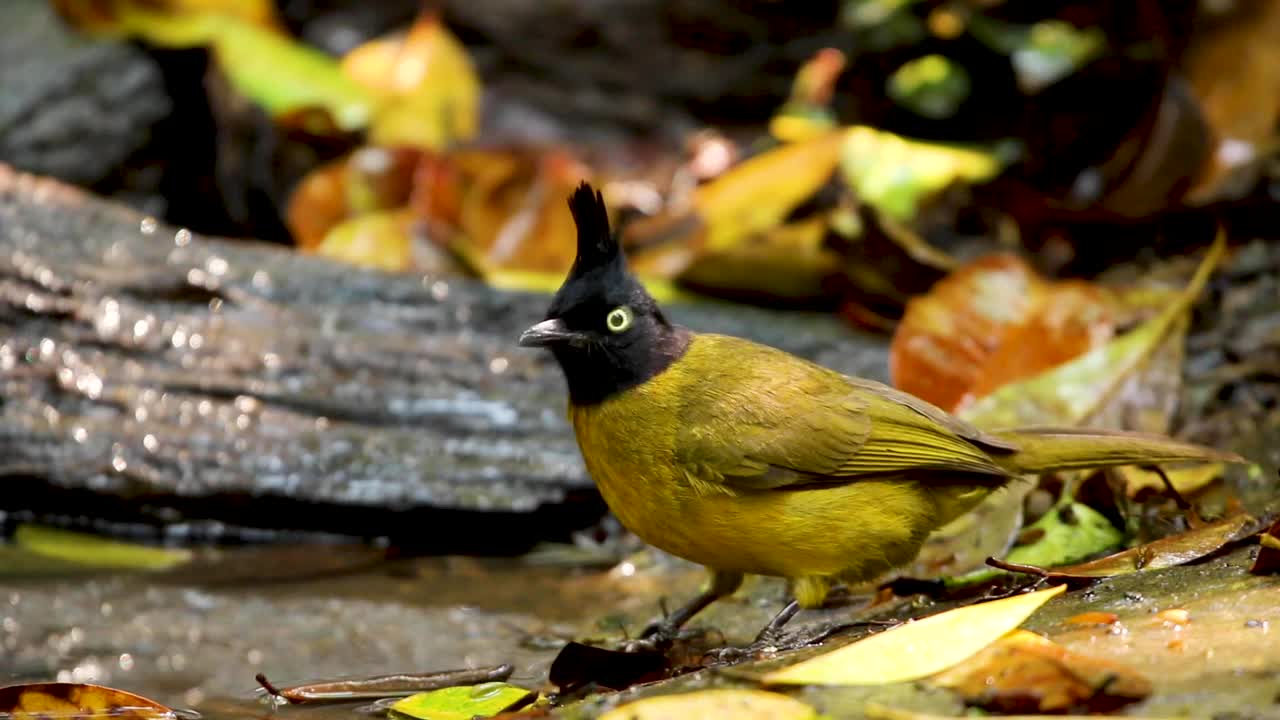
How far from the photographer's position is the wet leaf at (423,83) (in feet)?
26.2

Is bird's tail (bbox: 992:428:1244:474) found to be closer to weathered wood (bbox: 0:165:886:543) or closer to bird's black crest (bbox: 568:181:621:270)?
bird's black crest (bbox: 568:181:621:270)

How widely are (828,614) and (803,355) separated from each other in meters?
1.64

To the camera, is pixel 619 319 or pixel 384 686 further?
pixel 619 319

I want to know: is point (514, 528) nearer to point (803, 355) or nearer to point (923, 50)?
point (803, 355)

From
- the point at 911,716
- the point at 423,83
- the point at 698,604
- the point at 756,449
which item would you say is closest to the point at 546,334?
the point at 756,449

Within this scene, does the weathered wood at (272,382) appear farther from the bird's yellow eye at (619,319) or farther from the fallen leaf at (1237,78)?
the fallen leaf at (1237,78)

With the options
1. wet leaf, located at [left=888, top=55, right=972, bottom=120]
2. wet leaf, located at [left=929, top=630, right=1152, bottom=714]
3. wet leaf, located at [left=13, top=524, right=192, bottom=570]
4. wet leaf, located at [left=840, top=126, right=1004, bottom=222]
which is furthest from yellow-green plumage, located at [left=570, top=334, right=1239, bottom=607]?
wet leaf, located at [left=888, top=55, right=972, bottom=120]

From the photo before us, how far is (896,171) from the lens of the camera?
21.3 feet

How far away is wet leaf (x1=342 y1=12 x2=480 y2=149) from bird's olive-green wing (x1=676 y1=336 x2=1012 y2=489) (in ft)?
14.1

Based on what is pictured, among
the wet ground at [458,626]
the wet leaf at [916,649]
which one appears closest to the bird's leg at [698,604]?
the wet ground at [458,626]

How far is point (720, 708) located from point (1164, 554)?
146 cm

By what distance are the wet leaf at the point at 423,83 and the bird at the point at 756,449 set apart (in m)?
4.21

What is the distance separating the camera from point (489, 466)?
5137mm

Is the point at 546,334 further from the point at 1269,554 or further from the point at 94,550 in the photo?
the point at 94,550
